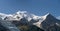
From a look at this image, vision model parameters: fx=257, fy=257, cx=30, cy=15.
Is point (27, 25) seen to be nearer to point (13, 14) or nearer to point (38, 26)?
point (38, 26)

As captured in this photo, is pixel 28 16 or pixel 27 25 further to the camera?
pixel 28 16

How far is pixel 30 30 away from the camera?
12.3 m

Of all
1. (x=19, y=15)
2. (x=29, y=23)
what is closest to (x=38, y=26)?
(x=29, y=23)

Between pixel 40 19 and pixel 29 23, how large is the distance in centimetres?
87

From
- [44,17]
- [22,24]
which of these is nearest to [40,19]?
[44,17]

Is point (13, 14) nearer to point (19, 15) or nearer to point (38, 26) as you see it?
point (19, 15)

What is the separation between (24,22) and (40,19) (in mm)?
1036

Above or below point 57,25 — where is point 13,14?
above

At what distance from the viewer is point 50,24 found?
13.1m

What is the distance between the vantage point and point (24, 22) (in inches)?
504

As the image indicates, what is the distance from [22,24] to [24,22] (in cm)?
14

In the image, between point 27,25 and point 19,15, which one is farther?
point 19,15

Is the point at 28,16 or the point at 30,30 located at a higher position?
the point at 28,16

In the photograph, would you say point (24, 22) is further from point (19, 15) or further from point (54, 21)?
point (54, 21)
